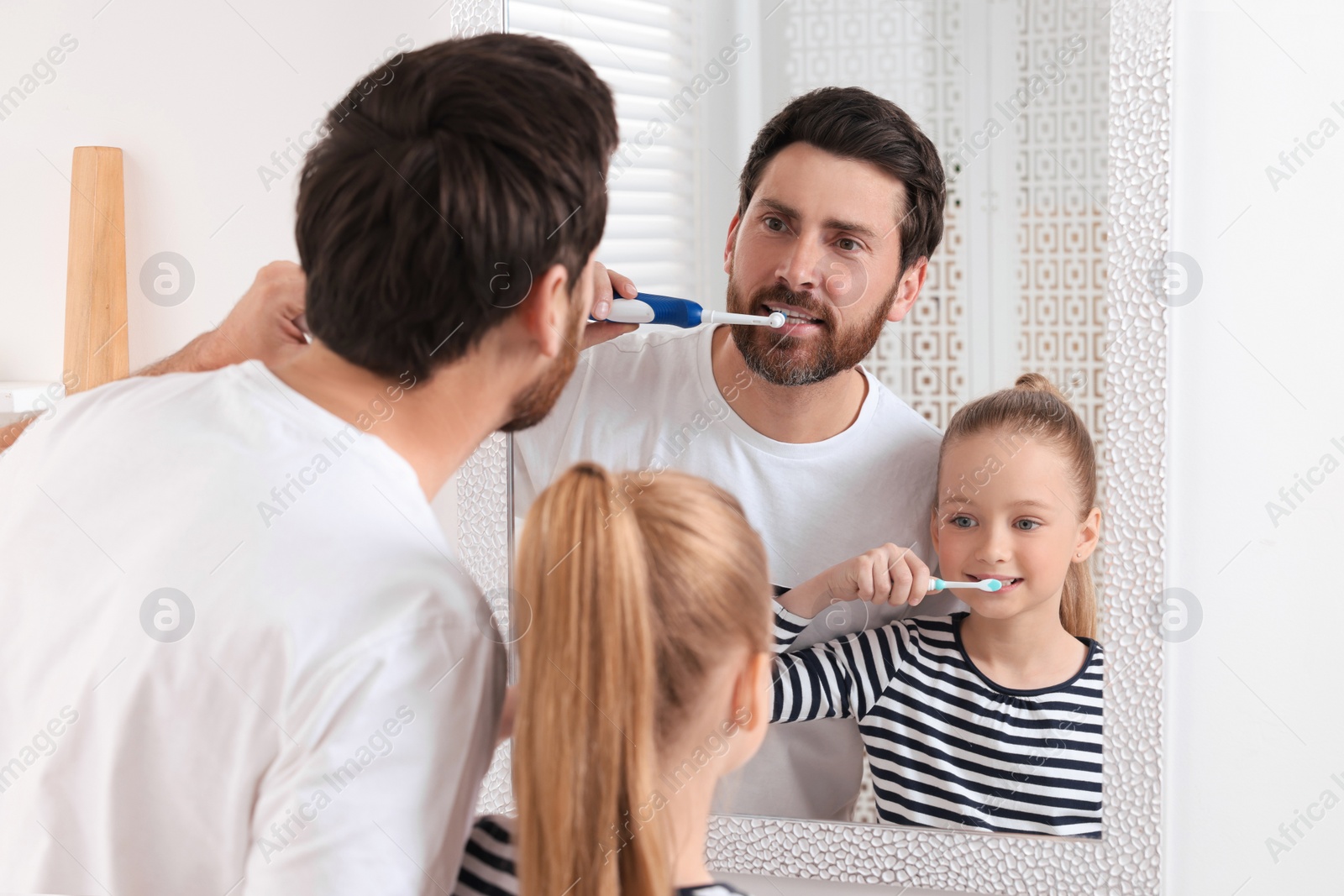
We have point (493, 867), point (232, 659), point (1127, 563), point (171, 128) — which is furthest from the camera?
point (171, 128)

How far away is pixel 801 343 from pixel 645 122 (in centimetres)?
22

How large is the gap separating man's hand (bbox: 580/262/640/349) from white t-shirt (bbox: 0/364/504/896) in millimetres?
305

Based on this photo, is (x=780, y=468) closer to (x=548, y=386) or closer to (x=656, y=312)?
(x=656, y=312)

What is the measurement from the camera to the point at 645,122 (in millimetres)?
837

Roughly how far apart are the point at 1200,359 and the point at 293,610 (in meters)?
0.64

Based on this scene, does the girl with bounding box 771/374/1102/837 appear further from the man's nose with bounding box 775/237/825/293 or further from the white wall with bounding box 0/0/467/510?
the white wall with bounding box 0/0/467/510

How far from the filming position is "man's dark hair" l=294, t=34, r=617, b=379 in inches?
20.3

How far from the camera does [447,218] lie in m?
0.51

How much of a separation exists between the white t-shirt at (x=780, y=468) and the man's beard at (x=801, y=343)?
2 cm

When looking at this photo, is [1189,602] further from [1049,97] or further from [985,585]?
[1049,97]

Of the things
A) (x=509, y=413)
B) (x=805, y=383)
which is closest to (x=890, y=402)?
(x=805, y=383)

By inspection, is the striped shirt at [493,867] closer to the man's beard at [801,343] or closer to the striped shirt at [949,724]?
the striped shirt at [949,724]

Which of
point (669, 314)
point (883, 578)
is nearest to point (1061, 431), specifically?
point (883, 578)

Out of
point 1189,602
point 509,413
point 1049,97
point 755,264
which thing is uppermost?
point 1049,97
